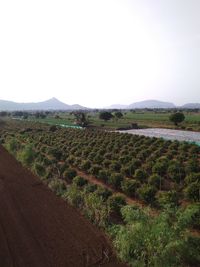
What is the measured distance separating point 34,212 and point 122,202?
3.94 meters

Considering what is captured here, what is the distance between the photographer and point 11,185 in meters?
16.3

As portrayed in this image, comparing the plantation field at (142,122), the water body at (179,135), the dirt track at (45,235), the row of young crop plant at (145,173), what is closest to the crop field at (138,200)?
the row of young crop plant at (145,173)

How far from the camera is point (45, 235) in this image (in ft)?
32.3

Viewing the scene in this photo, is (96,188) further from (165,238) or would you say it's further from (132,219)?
(165,238)

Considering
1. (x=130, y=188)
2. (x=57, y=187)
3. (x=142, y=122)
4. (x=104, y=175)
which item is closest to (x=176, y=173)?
(x=130, y=188)

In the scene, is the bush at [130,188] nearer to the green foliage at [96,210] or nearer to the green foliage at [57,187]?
the green foliage at [96,210]

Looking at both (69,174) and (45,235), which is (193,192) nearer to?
(45,235)

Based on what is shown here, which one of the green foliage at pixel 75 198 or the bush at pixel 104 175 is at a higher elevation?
the green foliage at pixel 75 198

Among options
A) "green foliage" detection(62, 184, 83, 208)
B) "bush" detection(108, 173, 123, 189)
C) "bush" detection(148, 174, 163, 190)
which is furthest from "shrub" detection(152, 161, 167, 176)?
"green foliage" detection(62, 184, 83, 208)

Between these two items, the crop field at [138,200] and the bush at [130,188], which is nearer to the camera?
the crop field at [138,200]

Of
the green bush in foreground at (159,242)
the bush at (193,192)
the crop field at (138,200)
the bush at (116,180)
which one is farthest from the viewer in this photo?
the bush at (116,180)


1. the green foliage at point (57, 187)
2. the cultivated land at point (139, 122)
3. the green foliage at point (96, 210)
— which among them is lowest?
the cultivated land at point (139, 122)

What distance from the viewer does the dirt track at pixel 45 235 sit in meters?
8.38

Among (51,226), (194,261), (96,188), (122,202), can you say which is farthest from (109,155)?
(194,261)
